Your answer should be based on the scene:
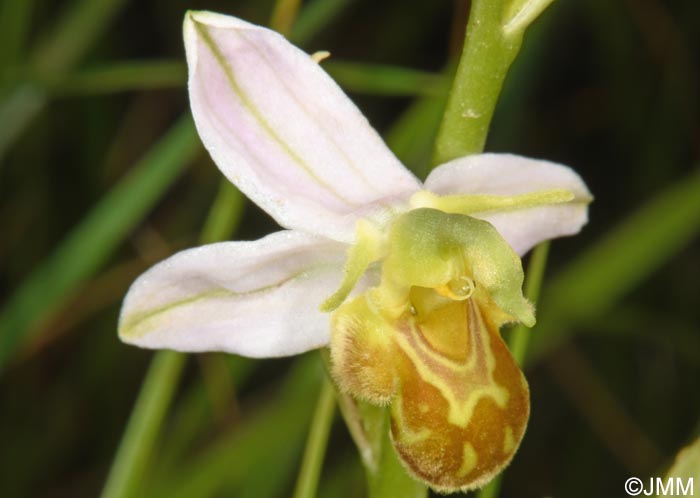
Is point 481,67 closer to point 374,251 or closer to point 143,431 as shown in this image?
point 374,251

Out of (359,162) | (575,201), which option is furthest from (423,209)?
(575,201)

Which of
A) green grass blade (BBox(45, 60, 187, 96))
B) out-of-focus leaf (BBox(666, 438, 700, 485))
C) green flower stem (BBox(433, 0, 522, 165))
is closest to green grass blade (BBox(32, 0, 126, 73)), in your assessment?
green grass blade (BBox(45, 60, 187, 96))

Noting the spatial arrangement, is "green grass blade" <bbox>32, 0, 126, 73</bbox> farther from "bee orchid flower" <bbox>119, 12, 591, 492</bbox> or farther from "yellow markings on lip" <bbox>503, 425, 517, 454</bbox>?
"yellow markings on lip" <bbox>503, 425, 517, 454</bbox>

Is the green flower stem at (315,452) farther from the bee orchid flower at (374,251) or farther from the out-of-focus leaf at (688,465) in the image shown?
the out-of-focus leaf at (688,465)

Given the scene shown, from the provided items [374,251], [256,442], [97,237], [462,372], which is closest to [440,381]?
[462,372]

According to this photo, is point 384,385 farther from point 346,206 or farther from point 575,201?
point 575,201

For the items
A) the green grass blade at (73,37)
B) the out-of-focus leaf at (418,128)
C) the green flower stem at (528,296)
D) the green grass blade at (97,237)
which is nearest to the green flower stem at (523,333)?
the green flower stem at (528,296)
